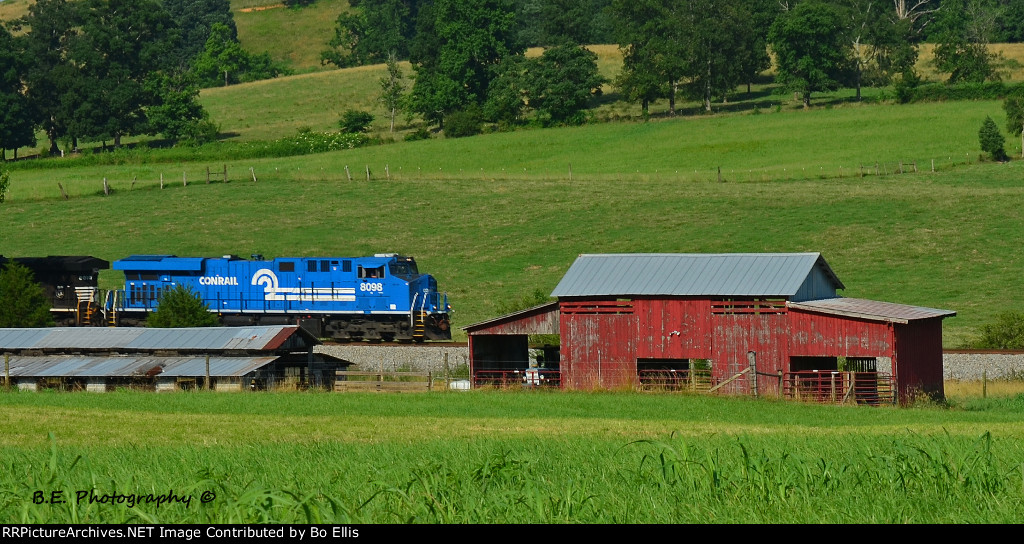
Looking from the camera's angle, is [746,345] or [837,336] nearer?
[837,336]

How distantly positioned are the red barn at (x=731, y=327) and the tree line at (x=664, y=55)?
84886 mm

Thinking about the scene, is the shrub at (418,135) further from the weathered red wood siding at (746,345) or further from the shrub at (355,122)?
the weathered red wood siding at (746,345)

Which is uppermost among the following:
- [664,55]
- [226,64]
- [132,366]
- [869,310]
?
[226,64]

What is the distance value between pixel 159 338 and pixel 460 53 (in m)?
96.2

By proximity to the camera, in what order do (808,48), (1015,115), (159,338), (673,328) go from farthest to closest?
(808,48) → (1015,115) → (159,338) → (673,328)

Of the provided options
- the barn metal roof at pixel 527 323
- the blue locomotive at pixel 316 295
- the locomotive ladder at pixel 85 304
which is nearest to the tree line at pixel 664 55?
the locomotive ladder at pixel 85 304

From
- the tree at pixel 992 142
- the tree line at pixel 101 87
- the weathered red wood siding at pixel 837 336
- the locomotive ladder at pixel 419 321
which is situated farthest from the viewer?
the tree line at pixel 101 87

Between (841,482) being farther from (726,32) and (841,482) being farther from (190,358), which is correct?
(726,32)

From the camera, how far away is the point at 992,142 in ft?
302

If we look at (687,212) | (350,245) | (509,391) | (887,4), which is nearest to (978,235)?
(687,212)

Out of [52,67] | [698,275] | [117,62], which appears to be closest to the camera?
[698,275]

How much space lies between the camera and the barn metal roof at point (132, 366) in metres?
38.1

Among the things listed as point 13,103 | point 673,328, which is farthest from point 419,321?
point 13,103

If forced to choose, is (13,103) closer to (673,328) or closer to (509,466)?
(673,328)
